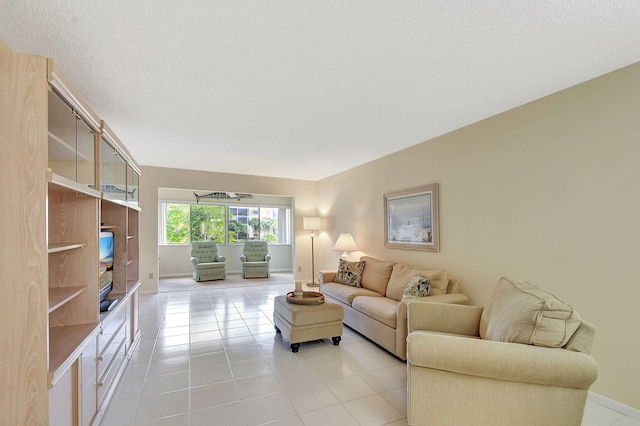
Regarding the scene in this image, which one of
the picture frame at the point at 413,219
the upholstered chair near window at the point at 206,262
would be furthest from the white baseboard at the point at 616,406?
the upholstered chair near window at the point at 206,262

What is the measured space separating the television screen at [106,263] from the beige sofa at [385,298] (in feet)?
8.05

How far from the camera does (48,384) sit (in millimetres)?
1206

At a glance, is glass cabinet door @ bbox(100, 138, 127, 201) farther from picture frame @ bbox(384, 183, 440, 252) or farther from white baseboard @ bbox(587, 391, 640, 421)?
white baseboard @ bbox(587, 391, 640, 421)

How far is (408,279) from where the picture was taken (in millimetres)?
3477

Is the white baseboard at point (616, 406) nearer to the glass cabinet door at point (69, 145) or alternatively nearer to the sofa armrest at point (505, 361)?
the sofa armrest at point (505, 361)

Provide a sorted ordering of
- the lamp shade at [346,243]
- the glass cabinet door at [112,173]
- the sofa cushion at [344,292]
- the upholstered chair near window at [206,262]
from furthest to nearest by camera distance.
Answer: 1. the upholstered chair near window at [206,262]
2. the lamp shade at [346,243]
3. the sofa cushion at [344,292]
4. the glass cabinet door at [112,173]

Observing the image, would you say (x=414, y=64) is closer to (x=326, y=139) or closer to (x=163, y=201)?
(x=326, y=139)

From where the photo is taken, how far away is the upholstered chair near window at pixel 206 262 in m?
6.81

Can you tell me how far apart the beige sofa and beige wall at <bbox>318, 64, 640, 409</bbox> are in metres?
0.29

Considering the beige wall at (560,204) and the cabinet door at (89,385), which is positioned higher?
the beige wall at (560,204)

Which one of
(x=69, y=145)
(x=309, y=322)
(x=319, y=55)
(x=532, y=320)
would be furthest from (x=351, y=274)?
(x=69, y=145)

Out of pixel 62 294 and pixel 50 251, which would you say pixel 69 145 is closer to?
pixel 50 251

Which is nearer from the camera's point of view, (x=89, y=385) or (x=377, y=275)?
(x=89, y=385)

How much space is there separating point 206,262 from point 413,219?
5309 millimetres
